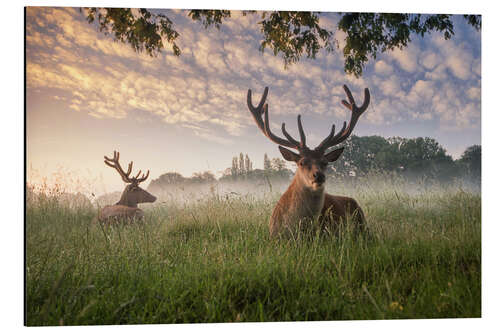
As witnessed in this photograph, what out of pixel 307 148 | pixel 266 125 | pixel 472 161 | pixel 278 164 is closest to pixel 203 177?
pixel 278 164

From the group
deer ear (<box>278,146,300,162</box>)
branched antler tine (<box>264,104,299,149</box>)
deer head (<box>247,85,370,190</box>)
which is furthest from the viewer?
branched antler tine (<box>264,104,299,149</box>)

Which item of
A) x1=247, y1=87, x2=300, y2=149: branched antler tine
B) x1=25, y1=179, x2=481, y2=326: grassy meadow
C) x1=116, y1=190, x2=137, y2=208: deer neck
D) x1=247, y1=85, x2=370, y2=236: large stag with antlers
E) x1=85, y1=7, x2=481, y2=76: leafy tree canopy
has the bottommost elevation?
x1=25, y1=179, x2=481, y2=326: grassy meadow

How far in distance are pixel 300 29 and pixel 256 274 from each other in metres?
2.52

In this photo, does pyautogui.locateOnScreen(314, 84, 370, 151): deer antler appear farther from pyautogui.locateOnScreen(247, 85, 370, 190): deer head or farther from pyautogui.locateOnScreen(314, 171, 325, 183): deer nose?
pyautogui.locateOnScreen(314, 171, 325, 183): deer nose

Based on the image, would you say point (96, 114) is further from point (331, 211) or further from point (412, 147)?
point (412, 147)

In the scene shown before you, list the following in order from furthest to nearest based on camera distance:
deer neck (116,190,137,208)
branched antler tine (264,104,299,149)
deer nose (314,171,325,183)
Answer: deer neck (116,190,137,208)
branched antler tine (264,104,299,149)
deer nose (314,171,325,183)

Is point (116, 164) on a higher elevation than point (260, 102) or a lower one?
lower

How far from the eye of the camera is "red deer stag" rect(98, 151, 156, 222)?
3.35m

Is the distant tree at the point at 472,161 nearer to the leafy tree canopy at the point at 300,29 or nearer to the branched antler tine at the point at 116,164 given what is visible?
the leafy tree canopy at the point at 300,29

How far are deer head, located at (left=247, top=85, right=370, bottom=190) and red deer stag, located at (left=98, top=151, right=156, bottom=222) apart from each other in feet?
4.87

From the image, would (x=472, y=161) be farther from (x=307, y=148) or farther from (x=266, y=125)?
(x=266, y=125)

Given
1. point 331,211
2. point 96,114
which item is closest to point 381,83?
point 331,211

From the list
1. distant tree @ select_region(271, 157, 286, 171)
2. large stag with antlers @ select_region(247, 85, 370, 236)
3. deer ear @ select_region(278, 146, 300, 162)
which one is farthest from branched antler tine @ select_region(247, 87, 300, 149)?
distant tree @ select_region(271, 157, 286, 171)

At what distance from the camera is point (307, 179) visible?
2.92 metres
